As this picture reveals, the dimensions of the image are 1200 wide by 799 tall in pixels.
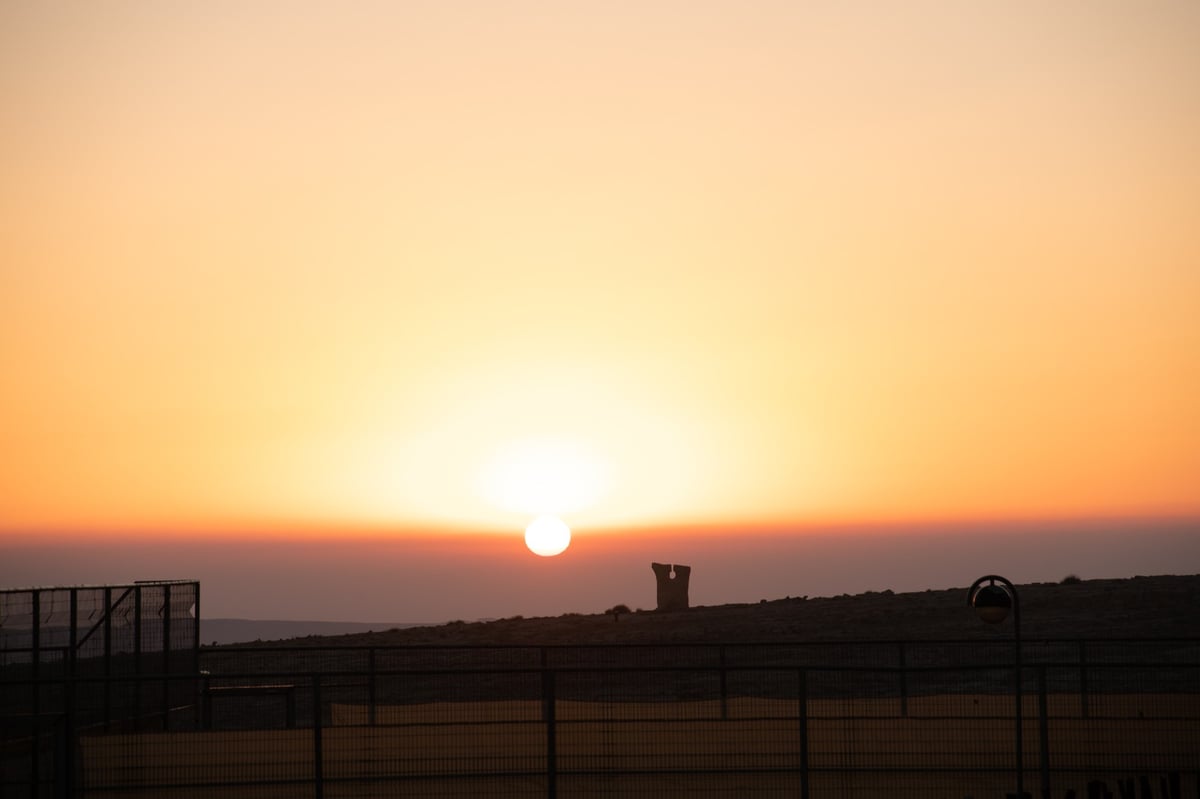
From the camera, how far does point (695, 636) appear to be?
129 ft

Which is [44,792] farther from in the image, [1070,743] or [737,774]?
[1070,743]

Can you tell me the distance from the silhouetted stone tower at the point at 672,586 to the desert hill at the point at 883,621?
1.53 metres

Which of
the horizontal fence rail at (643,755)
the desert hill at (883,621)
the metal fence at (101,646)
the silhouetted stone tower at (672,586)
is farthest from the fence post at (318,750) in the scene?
the silhouetted stone tower at (672,586)

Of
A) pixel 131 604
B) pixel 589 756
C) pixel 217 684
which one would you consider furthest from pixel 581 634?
pixel 589 756

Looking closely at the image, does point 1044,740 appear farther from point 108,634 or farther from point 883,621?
point 883,621

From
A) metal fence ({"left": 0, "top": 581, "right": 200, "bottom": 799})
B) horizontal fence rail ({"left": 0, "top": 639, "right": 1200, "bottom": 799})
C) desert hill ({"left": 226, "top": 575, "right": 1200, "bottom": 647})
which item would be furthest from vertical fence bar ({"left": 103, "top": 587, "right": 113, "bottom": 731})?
desert hill ({"left": 226, "top": 575, "right": 1200, "bottom": 647})

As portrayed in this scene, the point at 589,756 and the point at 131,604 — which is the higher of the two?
the point at 131,604

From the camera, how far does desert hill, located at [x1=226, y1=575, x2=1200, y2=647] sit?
35312 mm

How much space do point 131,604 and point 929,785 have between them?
10.1 metres

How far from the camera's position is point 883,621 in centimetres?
3906

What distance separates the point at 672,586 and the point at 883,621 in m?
13.3

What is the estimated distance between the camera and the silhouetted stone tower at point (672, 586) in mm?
51000

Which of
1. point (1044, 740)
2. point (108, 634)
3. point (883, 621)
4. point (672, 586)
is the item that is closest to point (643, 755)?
point (1044, 740)

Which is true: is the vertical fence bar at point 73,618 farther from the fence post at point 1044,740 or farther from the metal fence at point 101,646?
the fence post at point 1044,740
